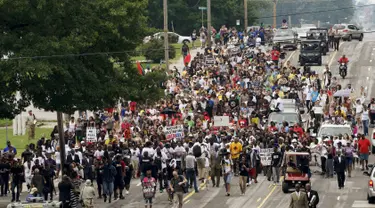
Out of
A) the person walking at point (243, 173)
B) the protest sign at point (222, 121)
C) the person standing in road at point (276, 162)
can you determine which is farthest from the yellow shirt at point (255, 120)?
the person walking at point (243, 173)

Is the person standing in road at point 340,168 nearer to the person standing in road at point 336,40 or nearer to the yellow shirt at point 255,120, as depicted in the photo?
the yellow shirt at point 255,120

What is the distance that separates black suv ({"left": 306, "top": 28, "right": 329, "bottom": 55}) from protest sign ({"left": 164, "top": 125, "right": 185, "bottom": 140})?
3042 cm

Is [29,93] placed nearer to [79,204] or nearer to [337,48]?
[79,204]

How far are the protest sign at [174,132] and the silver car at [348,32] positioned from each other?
44.3m

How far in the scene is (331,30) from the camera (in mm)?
81562

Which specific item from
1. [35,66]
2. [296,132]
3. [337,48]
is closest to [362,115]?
[296,132]

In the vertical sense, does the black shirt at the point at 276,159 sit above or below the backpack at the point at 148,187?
above

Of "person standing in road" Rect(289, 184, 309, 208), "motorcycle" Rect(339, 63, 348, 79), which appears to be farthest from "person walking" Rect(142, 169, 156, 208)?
"motorcycle" Rect(339, 63, 348, 79)

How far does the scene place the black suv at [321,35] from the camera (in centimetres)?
7428

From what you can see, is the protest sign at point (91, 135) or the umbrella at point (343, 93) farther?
the umbrella at point (343, 93)

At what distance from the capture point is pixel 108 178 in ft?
119

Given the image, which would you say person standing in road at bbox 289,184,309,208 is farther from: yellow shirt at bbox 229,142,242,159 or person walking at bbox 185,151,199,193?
yellow shirt at bbox 229,142,242,159

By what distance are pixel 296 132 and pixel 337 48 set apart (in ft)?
120

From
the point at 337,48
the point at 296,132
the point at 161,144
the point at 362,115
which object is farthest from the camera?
the point at 337,48
